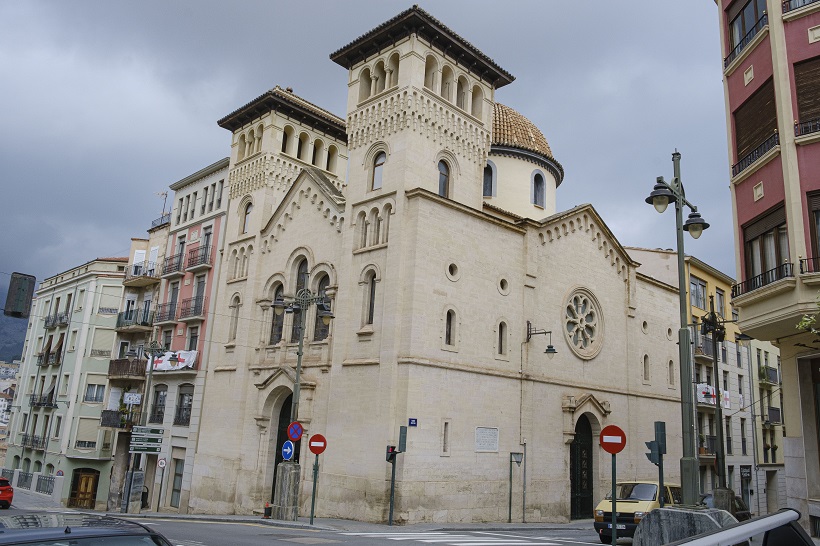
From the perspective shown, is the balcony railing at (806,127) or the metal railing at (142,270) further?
the metal railing at (142,270)

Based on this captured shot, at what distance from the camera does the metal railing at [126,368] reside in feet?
131

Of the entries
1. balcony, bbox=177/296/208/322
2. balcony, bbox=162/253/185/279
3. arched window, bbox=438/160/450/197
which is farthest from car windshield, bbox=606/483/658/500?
balcony, bbox=162/253/185/279

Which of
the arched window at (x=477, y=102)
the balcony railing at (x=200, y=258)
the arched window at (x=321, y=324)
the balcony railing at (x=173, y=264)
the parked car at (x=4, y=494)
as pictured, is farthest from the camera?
the balcony railing at (x=173, y=264)

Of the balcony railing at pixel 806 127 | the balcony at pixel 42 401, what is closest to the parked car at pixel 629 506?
the balcony railing at pixel 806 127

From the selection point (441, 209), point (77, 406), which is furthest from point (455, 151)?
point (77, 406)

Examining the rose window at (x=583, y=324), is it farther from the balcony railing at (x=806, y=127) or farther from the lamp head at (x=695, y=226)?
the lamp head at (x=695, y=226)

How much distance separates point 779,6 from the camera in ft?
56.9

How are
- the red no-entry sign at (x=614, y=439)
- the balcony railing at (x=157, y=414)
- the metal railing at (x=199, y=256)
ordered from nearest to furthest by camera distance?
the red no-entry sign at (x=614, y=439) < the balcony railing at (x=157, y=414) < the metal railing at (x=199, y=256)

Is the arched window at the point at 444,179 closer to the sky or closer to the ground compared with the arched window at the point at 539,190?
closer to the ground

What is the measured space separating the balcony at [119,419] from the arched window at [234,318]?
33.6 feet

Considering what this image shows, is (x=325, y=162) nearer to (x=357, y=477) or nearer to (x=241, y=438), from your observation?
(x=241, y=438)

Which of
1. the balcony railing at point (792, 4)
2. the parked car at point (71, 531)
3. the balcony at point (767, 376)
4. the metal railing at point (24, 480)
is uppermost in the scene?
the balcony railing at point (792, 4)

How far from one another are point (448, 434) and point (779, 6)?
53.6 feet

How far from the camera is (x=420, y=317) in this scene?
78.4 feet
